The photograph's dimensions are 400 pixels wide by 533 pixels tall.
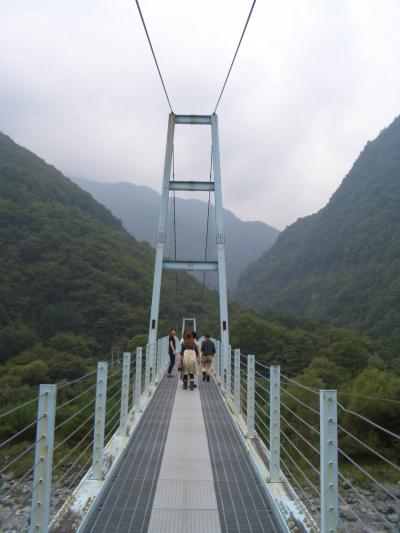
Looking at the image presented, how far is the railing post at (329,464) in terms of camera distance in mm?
2141

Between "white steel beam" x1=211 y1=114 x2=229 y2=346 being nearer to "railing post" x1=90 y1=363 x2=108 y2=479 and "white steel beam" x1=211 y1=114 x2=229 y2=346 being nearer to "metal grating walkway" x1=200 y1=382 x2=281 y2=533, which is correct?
"metal grating walkway" x1=200 y1=382 x2=281 y2=533

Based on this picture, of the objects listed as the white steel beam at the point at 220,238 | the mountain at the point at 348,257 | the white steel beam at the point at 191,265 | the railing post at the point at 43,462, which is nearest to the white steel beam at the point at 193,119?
the white steel beam at the point at 220,238

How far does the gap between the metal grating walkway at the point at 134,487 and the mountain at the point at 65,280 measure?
31379mm

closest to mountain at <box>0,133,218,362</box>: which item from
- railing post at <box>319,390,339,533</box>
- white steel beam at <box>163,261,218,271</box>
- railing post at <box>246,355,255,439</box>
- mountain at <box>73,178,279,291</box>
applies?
white steel beam at <box>163,261,218,271</box>

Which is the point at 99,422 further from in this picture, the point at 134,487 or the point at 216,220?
the point at 216,220

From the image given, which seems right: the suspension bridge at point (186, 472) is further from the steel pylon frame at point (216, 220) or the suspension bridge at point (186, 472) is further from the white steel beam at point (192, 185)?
the white steel beam at point (192, 185)

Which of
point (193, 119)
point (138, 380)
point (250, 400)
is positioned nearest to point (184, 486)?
point (250, 400)

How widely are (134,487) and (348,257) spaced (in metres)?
71.0

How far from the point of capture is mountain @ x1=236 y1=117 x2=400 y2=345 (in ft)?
185

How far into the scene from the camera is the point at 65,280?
134 ft

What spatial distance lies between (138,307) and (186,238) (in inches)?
2694

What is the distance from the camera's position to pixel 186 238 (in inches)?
4257

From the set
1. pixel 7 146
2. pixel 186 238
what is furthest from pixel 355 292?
pixel 186 238

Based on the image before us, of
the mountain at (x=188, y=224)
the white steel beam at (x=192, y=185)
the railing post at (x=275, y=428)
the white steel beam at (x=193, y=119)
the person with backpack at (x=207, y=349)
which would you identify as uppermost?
the mountain at (x=188, y=224)
